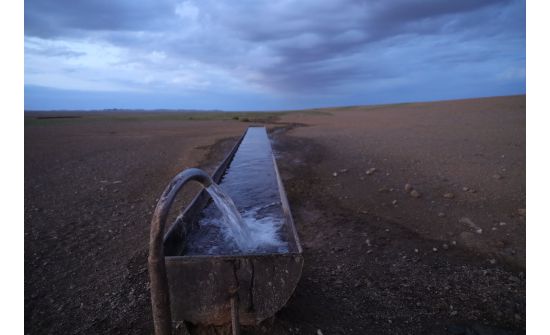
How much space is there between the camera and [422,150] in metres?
9.37

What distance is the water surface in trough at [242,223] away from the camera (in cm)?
367

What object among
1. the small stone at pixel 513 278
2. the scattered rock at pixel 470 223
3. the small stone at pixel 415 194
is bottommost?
the small stone at pixel 513 278

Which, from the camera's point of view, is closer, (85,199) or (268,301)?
(268,301)

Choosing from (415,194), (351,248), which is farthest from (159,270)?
(415,194)

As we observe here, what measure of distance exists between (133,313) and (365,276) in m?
2.20

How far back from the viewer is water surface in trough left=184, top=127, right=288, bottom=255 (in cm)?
367

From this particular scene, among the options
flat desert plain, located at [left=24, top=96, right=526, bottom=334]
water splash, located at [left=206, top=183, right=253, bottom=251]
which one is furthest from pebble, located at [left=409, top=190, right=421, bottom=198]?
water splash, located at [left=206, top=183, right=253, bottom=251]

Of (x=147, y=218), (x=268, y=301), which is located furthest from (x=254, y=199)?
(x=268, y=301)

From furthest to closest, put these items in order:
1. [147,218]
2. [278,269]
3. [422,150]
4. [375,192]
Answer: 1. [422,150]
2. [375,192]
3. [147,218]
4. [278,269]

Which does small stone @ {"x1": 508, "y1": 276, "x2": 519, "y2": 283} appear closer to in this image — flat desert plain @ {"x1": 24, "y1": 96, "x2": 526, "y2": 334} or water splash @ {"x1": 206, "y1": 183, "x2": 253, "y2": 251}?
flat desert plain @ {"x1": 24, "y1": 96, "x2": 526, "y2": 334}

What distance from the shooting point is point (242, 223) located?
431cm

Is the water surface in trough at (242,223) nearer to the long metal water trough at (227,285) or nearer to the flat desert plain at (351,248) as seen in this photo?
the flat desert plain at (351,248)

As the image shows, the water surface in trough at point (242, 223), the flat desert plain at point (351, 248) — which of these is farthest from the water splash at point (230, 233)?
the flat desert plain at point (351, 248)

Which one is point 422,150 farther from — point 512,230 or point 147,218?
point 147,218
